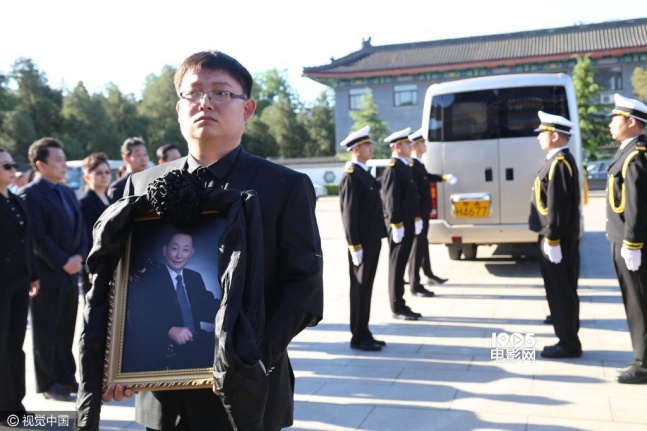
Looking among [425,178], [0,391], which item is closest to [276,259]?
[0,391]

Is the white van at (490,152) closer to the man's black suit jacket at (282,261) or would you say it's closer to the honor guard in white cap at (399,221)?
the honor guard in white cap at (399,221)

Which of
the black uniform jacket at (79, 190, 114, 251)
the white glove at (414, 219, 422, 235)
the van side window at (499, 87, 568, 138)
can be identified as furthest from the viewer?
the van side window at (499, 87, 568, 138)

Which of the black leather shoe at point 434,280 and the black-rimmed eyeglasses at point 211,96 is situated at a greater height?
the black-rimmed eyeglasses at point 211,96

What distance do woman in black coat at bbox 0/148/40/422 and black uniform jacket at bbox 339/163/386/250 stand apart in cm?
277

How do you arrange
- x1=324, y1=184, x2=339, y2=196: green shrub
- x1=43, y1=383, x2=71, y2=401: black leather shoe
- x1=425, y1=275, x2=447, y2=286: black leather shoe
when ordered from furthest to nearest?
1. x1=324, y1=184, x2=339, y2=196: green shrub
2. x1=425, y1=275, x2=447, y2=286: black leather shoe
3. x1=43, y1=383, x2=71, y2=401: black leather shoe

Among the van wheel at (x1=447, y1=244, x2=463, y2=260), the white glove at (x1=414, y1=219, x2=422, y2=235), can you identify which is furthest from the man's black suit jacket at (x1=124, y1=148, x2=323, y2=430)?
the van wheel at (x1=447, y1=244, x2=463, y2=260)

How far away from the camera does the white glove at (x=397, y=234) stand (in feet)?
23.2

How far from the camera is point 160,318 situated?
5.86 feet

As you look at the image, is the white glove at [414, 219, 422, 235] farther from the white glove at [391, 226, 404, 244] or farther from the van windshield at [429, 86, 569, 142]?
the van windshield at [429, 86, 569, 142]

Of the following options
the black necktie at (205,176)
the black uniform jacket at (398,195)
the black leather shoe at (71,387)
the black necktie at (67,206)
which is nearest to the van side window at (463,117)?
the black uniform jacket at (398,195)

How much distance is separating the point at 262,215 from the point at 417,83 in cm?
3802

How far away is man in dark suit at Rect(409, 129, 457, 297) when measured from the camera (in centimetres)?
829

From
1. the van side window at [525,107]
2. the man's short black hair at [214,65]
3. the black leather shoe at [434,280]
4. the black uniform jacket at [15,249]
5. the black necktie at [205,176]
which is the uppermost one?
the van side window at [525,107]

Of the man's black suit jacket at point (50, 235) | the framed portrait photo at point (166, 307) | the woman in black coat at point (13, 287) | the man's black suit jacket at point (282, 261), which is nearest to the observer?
the framed portrait photo at point (166, 307)
